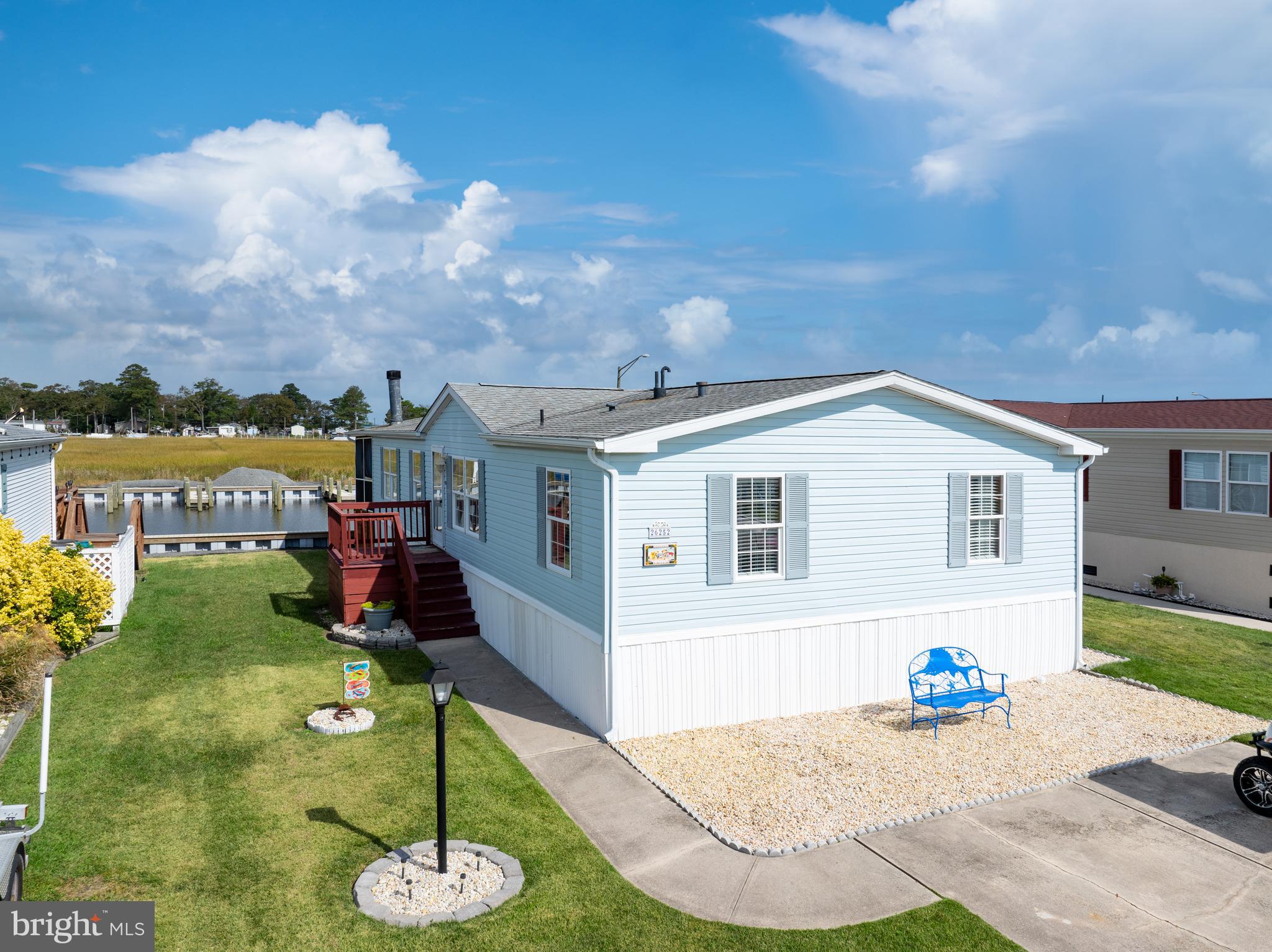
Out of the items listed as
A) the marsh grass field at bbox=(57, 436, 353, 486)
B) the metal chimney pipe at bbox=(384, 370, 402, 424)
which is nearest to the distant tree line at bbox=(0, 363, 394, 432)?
the marsh grass field at bbox=(57, 436, 353, 486)

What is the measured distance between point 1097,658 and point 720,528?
294 inches

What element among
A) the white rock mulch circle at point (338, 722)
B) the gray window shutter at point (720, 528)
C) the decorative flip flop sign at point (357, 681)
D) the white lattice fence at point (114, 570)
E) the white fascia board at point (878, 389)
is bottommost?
the white rock mulch circle at point (338, 722)

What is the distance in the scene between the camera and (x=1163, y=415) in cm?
1959

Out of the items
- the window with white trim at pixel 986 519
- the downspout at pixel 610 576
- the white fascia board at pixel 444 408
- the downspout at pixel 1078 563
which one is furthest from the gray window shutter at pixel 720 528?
the downspout at pixel 1078 563

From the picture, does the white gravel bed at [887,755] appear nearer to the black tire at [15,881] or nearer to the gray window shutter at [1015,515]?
the gray window shutter at [1015,515]

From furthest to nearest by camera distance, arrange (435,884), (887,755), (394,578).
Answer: (394,578)
(887,755)
(435,884)

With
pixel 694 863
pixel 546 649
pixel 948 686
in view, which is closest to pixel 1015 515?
pixel 948 686

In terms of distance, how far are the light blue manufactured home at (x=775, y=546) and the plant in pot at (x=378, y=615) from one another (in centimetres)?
190

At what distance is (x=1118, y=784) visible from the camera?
346 inches

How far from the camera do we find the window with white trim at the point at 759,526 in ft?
34.2

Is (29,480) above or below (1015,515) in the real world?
above

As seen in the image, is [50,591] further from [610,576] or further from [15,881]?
[610,576]

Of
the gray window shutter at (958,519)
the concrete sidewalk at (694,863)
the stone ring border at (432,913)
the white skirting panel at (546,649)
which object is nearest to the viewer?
the stone ring border at (432,913)

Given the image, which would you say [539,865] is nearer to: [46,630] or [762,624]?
[762,624]
